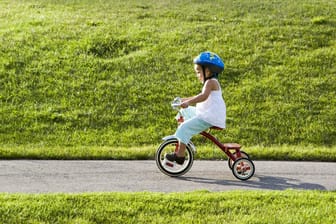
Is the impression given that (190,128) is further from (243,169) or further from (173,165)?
(243,169)

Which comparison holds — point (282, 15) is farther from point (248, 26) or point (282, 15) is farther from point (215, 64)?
point (215, 64)

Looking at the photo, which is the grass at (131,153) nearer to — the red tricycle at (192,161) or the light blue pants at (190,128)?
the red tricycle at (192,161)

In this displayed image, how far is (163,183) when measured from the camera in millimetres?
7539

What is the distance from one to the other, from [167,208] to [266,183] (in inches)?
65.1

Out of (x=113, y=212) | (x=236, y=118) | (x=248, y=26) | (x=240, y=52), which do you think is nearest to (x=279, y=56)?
(x=240, y=52)

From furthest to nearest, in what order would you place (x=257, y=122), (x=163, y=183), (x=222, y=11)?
(x=222, y=11) < (x=257, y=122) < (x=163, y=183)

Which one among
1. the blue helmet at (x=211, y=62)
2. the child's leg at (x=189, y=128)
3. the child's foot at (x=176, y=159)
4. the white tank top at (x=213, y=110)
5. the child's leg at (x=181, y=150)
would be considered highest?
the blue helmet at (x=211, y=62)

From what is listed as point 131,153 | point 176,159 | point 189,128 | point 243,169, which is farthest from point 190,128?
point 131,153

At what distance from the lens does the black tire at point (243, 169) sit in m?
7.75

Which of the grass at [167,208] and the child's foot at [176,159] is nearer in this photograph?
the grass at [167,208]

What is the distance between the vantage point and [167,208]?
639 cm

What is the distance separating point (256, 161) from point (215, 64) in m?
1.65

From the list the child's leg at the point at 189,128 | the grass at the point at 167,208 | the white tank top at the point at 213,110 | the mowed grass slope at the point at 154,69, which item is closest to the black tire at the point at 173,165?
the child's leg at the point at 189,128

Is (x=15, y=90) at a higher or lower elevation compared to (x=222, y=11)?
lower
